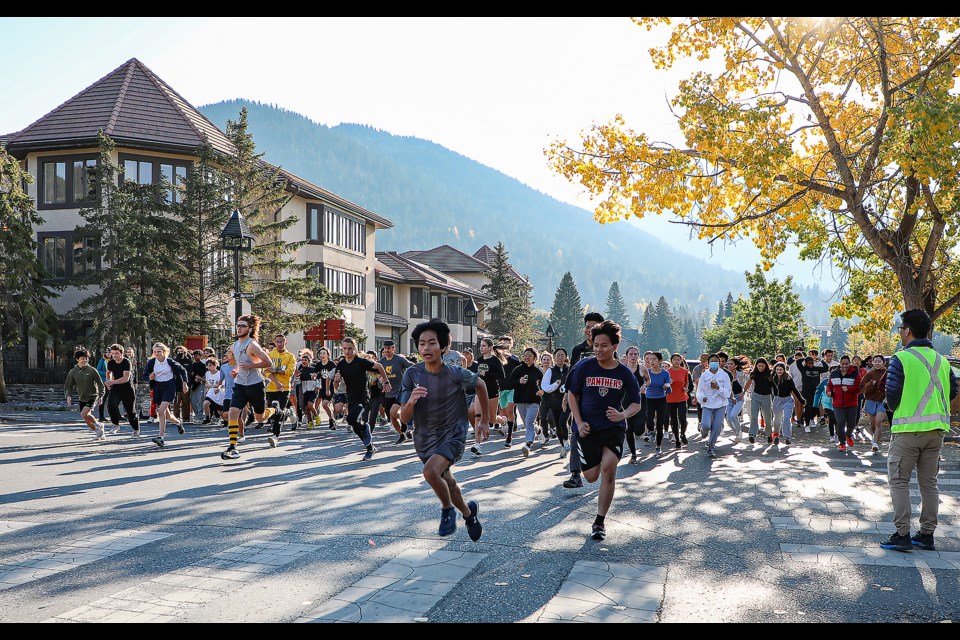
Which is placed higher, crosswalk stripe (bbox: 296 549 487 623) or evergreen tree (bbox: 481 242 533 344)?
evergreen tree (bbox: 481 242 533 344)

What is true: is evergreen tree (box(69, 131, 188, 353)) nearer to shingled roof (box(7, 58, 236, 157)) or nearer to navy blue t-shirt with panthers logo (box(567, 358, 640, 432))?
shingled roof (box(7, 58, 236, 157))

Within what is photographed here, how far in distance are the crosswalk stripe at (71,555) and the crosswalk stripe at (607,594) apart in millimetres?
3442

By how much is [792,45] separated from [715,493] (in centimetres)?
1030

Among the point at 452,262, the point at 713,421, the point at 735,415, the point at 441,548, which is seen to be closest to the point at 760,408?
the point at 735,415

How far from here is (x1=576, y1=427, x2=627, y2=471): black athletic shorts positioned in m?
7.70

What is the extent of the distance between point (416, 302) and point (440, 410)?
52.3 meters

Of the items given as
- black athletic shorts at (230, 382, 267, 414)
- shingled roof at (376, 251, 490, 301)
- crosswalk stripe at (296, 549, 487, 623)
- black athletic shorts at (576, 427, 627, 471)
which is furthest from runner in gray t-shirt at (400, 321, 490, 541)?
shingled roof at (376, 251, 490, 301)

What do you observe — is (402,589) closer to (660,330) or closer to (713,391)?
(713,391)

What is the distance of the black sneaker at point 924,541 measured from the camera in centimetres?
712

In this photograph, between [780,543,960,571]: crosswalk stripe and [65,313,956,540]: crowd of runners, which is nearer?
[780,543,960,571]: crosswalk stripe

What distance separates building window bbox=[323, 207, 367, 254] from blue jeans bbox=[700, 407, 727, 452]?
30.8 metres

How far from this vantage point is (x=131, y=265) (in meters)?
29.0

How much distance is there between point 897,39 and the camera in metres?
16.7

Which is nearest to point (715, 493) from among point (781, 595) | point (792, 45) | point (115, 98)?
point (781, 595)
